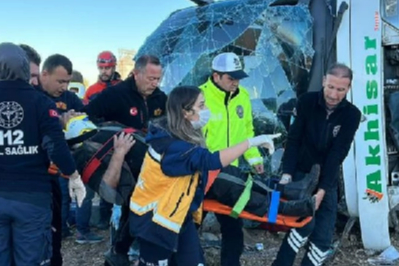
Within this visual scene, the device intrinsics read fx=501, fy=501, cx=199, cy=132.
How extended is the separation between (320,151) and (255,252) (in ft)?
4.85

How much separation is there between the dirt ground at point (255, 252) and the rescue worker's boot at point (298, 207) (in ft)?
3.94

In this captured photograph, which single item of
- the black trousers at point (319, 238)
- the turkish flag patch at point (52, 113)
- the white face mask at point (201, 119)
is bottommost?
the black trousers at point (319, 238)

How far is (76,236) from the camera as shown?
5188 mm

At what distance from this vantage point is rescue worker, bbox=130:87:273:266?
2686 millimetres

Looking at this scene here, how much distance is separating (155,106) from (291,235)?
1360 millimetres

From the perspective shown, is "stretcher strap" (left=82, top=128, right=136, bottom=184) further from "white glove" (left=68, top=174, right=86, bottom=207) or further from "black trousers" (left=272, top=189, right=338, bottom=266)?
"black trousers" (left=272, top=189, right=338, bottom=266)

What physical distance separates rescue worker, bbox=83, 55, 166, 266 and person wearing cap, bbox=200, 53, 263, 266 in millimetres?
430

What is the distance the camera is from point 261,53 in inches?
189

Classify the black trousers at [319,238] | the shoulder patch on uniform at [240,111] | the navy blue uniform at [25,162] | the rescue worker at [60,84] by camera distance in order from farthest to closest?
1. the shoulder patch on uniform at [240,111]
2. the black trousers at [319,238]
3. the rescue worker at [60,84]
4. the navy blue uniform at [25,162]

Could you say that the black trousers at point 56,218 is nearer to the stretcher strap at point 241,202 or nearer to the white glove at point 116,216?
the white glove at point 116,216

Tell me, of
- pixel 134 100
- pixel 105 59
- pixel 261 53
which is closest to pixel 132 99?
pixel 134 100

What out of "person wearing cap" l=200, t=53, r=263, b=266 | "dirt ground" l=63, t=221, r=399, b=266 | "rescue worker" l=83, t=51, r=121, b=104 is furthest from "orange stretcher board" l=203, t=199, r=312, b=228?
"rescue worker" l=83, t=51, r=121, b=104

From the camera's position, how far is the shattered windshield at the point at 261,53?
4.75 metres

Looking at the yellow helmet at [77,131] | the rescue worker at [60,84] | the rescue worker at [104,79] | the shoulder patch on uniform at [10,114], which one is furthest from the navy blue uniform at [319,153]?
the rescue worker at [104,79]
